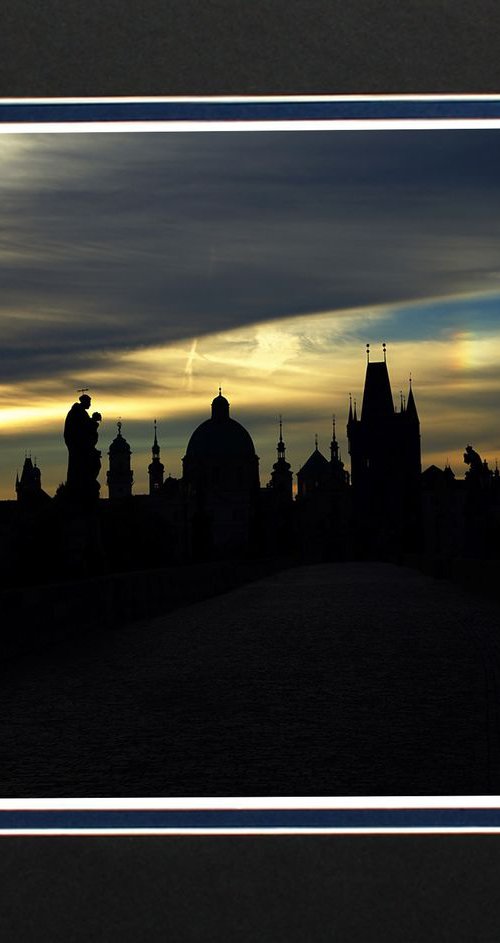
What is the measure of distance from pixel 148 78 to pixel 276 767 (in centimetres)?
325

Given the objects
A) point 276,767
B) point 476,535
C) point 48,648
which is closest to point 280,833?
point 276,767

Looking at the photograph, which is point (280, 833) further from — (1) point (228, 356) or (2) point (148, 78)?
(2) point (148, 78)

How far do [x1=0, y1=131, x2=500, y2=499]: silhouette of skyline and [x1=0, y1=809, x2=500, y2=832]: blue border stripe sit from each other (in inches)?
80.4

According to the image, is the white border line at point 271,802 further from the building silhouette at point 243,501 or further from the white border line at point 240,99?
the building silhouette at point 243,501

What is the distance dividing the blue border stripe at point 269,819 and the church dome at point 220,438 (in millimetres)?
2260

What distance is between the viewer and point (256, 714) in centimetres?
766

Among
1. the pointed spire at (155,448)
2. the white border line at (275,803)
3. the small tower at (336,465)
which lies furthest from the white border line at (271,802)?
the small tower at (336,465)

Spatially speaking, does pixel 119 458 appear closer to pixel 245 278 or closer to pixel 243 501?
pixel 245 278

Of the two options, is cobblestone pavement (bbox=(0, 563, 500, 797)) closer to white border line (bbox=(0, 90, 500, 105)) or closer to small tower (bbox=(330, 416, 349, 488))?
small tower (bbox=(330, 416, 349, 488))

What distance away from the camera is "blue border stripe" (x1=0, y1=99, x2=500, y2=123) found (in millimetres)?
6484

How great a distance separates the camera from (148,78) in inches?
255

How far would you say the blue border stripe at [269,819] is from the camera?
5859 mm

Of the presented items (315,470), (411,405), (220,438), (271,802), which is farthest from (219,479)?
(271,802)

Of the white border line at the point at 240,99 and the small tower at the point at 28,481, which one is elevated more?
the white border line at the point at 240,99
